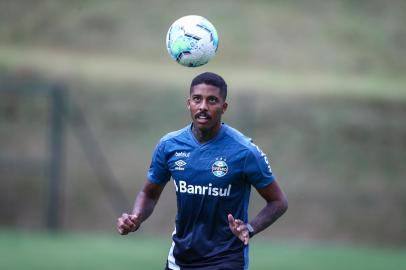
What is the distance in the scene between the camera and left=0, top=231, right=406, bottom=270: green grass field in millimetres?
14125

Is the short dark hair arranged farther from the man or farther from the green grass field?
the green grass field

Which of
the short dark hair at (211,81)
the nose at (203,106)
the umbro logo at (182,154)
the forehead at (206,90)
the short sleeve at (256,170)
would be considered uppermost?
the short dark hair at (211,81)

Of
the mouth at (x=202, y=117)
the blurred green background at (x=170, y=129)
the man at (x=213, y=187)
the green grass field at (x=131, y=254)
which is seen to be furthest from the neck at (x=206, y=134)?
the blurred green background at (x=170, y=129)

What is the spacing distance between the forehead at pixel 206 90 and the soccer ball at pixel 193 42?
51 centimetres

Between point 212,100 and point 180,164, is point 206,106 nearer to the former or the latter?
point 212,100

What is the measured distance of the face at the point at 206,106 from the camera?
297 inches

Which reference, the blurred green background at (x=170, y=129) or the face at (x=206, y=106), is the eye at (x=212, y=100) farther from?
the blurred green background at (x=170, y=129)

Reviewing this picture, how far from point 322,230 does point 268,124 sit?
3272 millimetres

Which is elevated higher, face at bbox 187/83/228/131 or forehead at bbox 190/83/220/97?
forehead at bbox 190/83/220/97

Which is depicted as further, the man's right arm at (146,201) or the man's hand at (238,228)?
the man's right arm at (146,201)

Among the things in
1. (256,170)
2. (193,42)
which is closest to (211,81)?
(193,42)

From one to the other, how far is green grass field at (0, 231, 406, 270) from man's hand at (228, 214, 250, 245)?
6.81 meters

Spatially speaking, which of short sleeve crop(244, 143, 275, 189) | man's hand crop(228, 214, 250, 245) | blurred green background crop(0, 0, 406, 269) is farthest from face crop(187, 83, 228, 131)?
blurred green background crop(0, 0, 406, 269)

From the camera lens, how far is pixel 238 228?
23.1 ft
